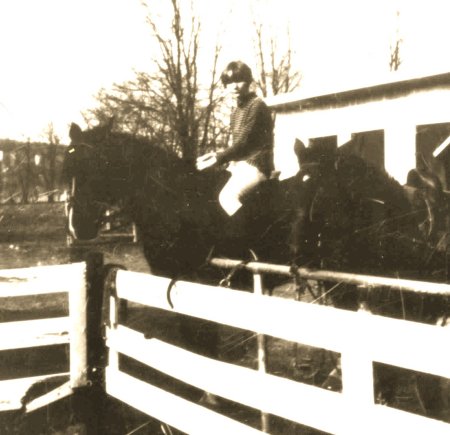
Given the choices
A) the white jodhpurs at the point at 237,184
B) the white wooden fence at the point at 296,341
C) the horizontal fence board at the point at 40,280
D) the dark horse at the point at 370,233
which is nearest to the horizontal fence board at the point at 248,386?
the white wooden fence at the point at 296,341

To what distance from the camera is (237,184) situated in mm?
6113

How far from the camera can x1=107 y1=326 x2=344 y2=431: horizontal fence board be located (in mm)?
2986

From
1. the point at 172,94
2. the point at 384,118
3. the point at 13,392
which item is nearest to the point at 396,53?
the point at 172,94

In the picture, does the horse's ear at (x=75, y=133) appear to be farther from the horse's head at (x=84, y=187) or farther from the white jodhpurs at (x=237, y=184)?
the white jodhpurs at (x=237, y=184)

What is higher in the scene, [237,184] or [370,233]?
[237,184]

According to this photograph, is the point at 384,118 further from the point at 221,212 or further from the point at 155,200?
the point at 155,200

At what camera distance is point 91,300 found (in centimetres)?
489

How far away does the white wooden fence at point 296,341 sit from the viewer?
2.55 meters

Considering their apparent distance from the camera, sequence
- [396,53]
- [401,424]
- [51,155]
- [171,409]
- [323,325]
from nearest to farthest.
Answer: [401,424] → [323,325] → [171,409] → [51,155] → [396,53]

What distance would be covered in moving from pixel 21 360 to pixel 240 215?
4309 mm

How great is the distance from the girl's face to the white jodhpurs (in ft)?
2.23

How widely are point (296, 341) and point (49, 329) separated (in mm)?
2553

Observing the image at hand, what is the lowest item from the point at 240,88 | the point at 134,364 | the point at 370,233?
the point at 134,364

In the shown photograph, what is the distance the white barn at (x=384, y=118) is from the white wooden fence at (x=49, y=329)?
7.47 m
